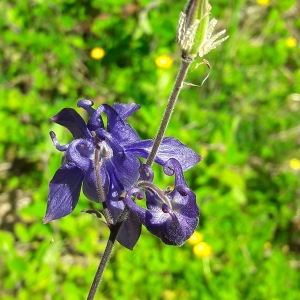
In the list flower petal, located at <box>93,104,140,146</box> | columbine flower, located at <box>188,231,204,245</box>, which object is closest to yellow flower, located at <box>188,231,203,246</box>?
columbine flower, located at <box>188,231,204,245</box>

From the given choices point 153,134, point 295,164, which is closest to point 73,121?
point 153,134

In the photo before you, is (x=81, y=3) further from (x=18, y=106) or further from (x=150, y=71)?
(x=18, y=106)

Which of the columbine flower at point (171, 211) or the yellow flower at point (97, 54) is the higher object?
the columbine flower at point (171, 211)

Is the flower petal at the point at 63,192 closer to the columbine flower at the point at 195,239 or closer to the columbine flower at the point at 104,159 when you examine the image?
the columbine flower at the point at 104,159

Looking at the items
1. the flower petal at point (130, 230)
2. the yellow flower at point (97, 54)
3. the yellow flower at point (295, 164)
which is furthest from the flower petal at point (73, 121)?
the yellow flower at point (295, 164)

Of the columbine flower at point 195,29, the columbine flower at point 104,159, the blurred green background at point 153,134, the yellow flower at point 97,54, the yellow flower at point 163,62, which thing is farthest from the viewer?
the yellow flower at point 97,54

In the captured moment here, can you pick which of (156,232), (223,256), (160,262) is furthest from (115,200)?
(223,256)

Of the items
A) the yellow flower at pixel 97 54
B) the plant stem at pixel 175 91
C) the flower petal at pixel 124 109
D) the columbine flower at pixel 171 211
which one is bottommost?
the yellow flower at pixel 97 54
